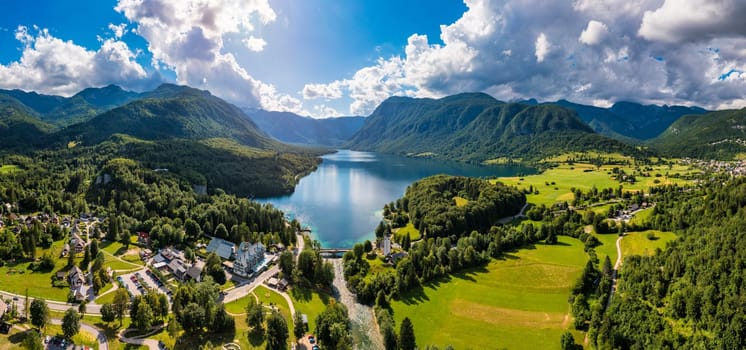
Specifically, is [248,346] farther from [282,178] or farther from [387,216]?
[282,178]

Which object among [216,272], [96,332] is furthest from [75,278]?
[216,272]

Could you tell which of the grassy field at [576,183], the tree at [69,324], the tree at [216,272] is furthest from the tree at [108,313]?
the grassy field at [576,183]

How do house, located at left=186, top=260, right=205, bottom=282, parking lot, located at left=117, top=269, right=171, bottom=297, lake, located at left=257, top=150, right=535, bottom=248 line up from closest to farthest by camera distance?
parking lot, located at left=117, top=269, right=171, bottom=297
house, located at left=186, top=260, right=205, bottom=282
lake, located at left=257, top=150, right=535, bottom=248

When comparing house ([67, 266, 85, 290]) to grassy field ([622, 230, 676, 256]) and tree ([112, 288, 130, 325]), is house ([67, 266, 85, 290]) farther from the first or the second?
grassy field ([622, 230, 676, 256])

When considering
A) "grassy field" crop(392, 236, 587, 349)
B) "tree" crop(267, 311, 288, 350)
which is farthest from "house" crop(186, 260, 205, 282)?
"grassy field" crop(392, 236, 587, 349)

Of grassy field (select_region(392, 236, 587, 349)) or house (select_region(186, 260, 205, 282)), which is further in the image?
house (select_region(186, 260, 205, 282))

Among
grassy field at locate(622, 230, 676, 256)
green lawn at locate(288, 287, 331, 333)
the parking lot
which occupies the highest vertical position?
grassy field at locate(622, 230, 676, 256)

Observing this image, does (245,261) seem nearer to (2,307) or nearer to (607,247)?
(2,307)
